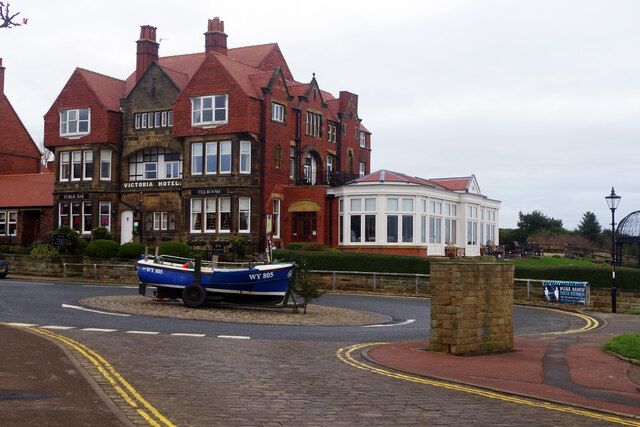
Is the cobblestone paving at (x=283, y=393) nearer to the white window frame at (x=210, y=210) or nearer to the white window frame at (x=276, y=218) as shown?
the white window frame at (x=210, y=210)

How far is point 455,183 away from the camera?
5212cm

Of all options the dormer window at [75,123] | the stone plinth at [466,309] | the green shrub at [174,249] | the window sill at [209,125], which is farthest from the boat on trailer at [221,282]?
the dormer window at [75,123]

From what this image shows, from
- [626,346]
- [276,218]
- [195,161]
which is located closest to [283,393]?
[626,346]

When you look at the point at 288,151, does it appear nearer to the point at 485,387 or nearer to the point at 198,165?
the point at 198,165

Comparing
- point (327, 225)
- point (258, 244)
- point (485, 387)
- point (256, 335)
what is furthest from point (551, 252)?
point (485, 387)

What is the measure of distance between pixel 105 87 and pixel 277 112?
13677 millimetres

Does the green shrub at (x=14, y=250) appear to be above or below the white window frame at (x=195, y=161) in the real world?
below

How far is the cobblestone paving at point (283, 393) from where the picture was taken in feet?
28.0

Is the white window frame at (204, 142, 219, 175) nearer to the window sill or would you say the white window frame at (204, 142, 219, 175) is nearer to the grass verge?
the window sill

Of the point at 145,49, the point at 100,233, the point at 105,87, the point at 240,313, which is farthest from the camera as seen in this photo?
the point at 145,49

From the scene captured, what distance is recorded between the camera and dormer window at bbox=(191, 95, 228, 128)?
45194 millimetres

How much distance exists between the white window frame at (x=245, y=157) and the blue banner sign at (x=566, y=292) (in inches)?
844

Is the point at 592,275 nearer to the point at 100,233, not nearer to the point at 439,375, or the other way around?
the point at 439,375

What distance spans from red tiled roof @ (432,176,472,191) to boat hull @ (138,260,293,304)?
98.9ft
